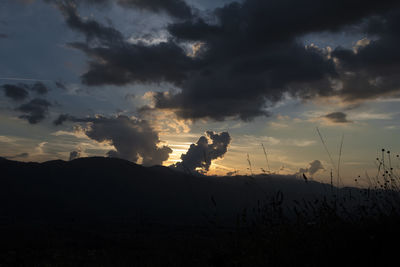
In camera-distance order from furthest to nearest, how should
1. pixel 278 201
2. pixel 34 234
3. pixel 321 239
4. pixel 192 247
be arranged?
1. pixel 34 234
2. pixel 192 247
3. pixel 278 201
4. pixel 321 239

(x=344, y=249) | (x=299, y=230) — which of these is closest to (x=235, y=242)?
(x=299, y=230)

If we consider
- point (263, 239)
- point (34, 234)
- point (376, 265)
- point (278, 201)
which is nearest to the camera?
point (376, 265)

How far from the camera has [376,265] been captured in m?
4.01

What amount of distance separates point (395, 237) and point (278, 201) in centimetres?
203

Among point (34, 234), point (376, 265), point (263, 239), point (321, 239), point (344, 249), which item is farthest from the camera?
point (34, 234)

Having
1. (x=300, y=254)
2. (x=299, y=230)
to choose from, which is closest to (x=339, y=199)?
(x=299, y=230)

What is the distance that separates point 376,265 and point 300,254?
1.04 m

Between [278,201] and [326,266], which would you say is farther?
[278,201]

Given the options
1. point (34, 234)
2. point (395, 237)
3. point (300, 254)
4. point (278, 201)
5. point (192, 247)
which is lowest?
point (34, 234)

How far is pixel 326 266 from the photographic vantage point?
4.20 m

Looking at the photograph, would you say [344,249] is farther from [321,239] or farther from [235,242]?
[235,242]

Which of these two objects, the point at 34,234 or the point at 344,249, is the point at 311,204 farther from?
the point at 34,234

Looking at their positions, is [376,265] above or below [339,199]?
below

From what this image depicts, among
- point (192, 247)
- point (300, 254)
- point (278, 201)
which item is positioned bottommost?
point (192, 247)
